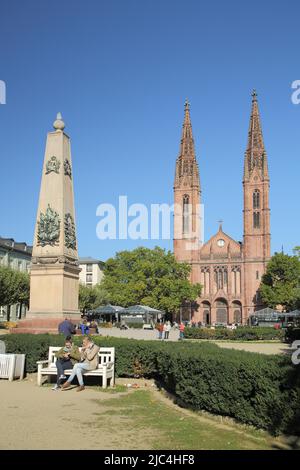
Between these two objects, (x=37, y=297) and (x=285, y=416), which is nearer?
(x=285, y=416)

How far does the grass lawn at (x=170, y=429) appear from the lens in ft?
21.1

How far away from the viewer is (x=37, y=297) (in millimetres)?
17266

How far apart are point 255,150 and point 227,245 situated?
17.1 m

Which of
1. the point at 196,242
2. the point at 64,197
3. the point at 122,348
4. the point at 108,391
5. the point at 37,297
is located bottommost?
the point at 108,391

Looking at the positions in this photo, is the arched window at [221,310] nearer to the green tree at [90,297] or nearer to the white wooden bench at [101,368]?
the green tree at [90,297]

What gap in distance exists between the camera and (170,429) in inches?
284

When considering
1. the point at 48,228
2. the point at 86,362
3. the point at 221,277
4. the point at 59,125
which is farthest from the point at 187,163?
the point at 86,362

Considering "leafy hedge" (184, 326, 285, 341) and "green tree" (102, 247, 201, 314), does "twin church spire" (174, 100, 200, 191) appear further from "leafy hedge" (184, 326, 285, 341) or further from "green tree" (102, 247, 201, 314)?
"leafy hedge" (184, 326, 285, 341)

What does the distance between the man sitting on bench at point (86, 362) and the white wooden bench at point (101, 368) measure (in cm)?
14

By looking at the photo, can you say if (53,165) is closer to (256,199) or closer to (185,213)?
(256,199)

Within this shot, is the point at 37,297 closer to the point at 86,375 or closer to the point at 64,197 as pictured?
the point at 64,197

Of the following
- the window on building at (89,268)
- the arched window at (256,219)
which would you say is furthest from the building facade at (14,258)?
the window on building at (89,268)
